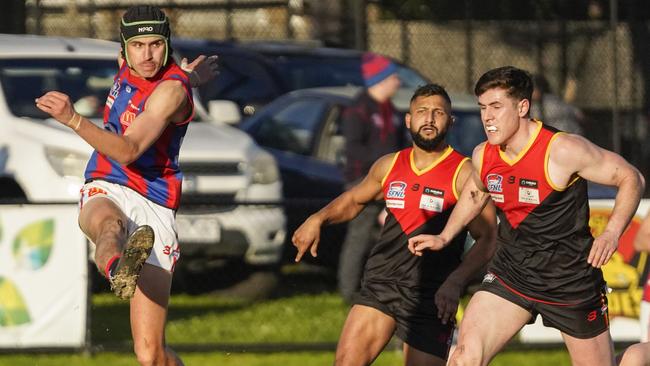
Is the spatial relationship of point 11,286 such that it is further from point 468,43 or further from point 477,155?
point 468,43

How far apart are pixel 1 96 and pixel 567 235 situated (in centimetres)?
641

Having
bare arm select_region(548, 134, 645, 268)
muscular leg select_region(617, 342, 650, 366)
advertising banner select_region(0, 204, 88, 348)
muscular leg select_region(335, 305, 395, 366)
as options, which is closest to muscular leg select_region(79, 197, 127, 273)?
muscular leg select_region(335, 305, 395, 366)

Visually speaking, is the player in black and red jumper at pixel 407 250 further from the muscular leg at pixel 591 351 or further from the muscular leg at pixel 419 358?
the muscular leg at pixel 591 351

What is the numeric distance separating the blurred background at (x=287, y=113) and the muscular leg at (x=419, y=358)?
2.97m

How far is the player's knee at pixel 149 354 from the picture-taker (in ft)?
26.3

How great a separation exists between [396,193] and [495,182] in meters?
0.79

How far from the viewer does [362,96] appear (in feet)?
44.4

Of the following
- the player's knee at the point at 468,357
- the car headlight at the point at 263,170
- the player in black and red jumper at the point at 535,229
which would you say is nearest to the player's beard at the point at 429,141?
the player in black and red jumper at the point at 535,229

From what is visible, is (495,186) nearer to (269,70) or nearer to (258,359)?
(258,359)

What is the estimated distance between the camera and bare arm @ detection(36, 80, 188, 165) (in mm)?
7359

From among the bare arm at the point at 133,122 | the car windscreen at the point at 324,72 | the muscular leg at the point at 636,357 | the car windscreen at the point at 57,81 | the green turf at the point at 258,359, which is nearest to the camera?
the bare arm at the point at 133,122

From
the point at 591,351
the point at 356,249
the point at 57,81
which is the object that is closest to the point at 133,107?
the point at 591,351

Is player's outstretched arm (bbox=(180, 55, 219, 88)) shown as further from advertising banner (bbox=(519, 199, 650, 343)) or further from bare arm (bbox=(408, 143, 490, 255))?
advertising banner (bbox=(519, 199, 650, 343))

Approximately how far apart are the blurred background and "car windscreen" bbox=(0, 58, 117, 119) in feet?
0.07
